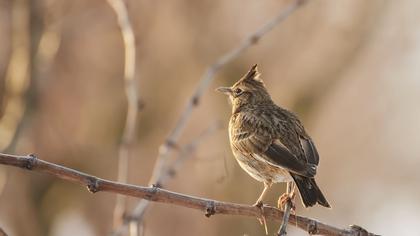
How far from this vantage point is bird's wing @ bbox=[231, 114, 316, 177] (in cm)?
583

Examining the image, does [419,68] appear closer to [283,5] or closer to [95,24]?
[283,5]

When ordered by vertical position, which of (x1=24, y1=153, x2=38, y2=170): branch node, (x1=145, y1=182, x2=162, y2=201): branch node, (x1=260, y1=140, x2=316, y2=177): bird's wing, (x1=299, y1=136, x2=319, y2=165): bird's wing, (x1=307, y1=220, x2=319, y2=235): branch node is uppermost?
(x1=299, y1=136, x2=319, y2=165): bird's wing

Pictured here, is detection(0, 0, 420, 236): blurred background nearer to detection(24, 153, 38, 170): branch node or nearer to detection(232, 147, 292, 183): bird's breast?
detection(232, 147, 292, 183): bird's breast

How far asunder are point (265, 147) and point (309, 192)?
2.13 ft

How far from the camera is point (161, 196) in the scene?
482cm

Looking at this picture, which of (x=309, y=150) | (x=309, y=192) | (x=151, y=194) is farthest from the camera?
(x=309, y=150)

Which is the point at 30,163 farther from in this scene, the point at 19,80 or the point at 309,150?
the point at 19,80

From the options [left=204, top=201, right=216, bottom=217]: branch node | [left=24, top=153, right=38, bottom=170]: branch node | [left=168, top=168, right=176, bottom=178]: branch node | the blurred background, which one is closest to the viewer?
[left=24, top=153, right=38, bottom=170]: branch node

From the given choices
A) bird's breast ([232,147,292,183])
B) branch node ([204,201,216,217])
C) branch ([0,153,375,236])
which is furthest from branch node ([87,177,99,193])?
bird's breast ([232,147,292,183])

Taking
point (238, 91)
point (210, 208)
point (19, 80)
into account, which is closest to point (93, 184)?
point (210, 208)

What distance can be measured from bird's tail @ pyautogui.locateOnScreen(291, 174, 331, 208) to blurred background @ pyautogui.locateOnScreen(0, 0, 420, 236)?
25.8ft

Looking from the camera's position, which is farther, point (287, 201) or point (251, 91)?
point (251, 91)

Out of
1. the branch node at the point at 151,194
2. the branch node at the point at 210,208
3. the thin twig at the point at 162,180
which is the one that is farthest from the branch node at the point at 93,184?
the thin twig at the point at 162,180

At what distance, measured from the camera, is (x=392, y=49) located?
1508cm
